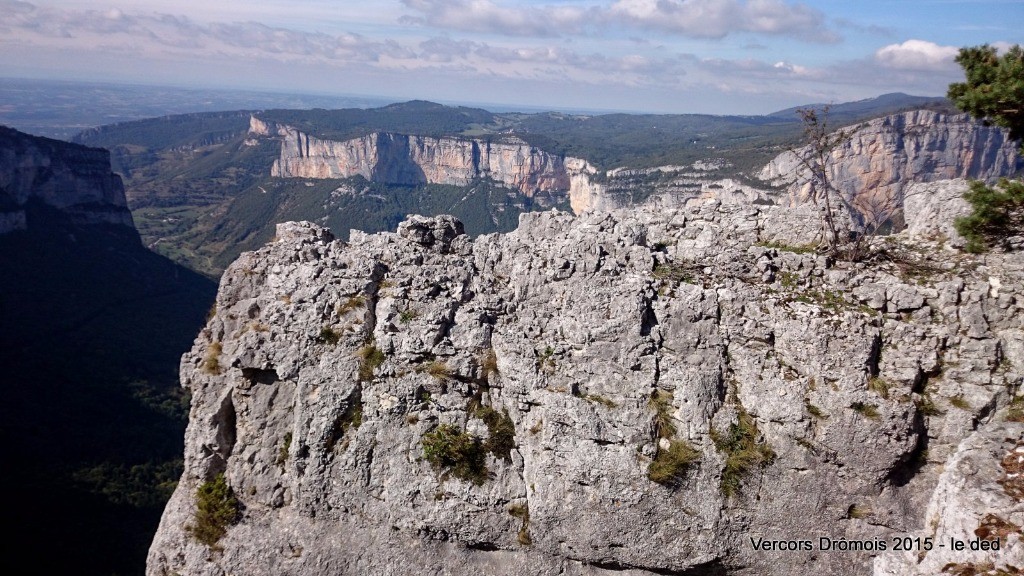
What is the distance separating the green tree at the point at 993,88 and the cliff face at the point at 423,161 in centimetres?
15629

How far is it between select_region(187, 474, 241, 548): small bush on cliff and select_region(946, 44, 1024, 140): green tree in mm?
16618

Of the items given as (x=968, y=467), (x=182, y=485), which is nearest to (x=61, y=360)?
(x=182, y=485)

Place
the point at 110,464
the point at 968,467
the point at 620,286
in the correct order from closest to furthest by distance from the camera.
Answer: the point at 968,467 → the point at 620,286 → the point at 110,464

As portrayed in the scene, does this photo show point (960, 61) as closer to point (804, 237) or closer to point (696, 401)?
point (804, 237)

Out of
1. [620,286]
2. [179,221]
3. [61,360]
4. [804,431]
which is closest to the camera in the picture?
[804,431]

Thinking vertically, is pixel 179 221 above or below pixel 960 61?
below

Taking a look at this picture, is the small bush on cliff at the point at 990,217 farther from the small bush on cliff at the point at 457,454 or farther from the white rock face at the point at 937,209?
the small bush on cliff at the point at 457,454

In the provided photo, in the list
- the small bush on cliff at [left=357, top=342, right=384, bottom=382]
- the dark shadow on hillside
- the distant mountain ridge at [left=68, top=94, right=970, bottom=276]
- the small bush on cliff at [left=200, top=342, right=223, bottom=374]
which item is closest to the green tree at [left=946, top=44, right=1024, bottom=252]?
the small bush on cliff at [left=357, top=342, right=384, bottom=382]

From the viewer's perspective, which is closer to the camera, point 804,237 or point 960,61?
point 960,61

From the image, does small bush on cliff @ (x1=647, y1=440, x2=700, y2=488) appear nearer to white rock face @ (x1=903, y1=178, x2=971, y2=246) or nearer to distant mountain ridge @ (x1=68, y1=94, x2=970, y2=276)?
white rock face @ (x1=903, y1=178, x2=971, y2=246)

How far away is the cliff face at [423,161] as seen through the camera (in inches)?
6777

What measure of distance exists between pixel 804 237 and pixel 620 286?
4.28 meters

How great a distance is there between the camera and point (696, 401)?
32.9 feet

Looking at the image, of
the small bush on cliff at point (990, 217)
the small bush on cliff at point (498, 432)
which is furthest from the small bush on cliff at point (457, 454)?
the small bush on cliff at point (990, 217)
